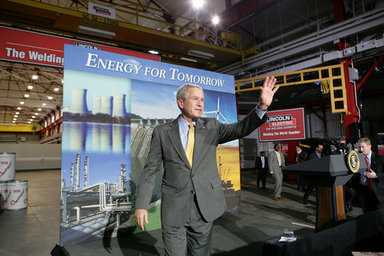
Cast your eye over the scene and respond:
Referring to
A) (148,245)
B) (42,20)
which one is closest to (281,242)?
(148,245)

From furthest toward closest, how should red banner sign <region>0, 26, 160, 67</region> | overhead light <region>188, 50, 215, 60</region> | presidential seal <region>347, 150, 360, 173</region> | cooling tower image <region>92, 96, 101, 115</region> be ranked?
overhead light <region>188, 50, 215, 60</region> → red banner sign <region>0, 26, 160, 67</region> → cooling tower image <region>92, 96, 101, 115</region> → presidential seal <region>347, 150, 360, 173</region>

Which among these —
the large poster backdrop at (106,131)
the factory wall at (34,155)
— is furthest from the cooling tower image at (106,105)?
the factory wall at (34,155)

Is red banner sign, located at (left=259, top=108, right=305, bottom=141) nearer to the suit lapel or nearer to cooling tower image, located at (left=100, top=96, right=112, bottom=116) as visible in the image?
cooling tower image, located at (left=100, top=96, right=112, bottom=116)

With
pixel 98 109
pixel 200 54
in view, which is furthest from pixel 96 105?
pixel 200 54

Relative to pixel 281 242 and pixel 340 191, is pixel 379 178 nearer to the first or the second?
pixel 340 191

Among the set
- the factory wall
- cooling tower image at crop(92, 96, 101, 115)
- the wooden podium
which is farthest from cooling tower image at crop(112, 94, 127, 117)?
the factory wall

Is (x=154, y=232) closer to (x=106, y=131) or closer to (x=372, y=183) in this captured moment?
(x=106, y=131)

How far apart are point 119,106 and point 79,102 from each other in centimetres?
60

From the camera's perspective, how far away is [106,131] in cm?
371

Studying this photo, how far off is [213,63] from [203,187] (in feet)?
28.9

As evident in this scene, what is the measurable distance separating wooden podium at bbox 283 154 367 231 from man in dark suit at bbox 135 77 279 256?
29.4 inches

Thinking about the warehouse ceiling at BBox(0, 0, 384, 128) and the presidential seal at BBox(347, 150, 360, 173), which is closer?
the presidential seal at BBox(347, 150, 360, 173)

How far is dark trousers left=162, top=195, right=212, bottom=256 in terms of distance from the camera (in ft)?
5.23

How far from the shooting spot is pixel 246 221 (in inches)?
175
